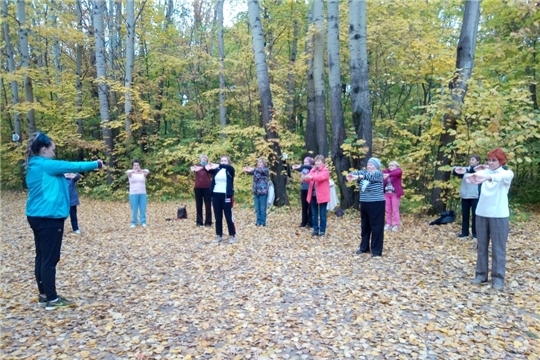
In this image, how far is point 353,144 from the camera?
9.41 metres

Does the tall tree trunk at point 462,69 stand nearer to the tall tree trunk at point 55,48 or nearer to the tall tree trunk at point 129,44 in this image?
the tall tree trunk at point 129,44

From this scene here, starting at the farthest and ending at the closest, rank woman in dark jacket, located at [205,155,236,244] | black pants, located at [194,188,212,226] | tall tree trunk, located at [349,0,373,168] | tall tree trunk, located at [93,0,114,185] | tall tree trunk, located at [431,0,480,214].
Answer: tall tree trunk, located at [93,0,114,185]
tall tree trunk, located at [349,0,373,168]
black pants, located at [194,188,212,226]
tall tree trunk, located at [431,0,480,214]
woman in dark jacket, located at [205,155,236,244]

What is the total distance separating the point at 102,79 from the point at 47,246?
38.9 feet

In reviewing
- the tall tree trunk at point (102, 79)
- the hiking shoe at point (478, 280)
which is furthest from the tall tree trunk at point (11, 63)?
the hiking shoe at point (478, 280)

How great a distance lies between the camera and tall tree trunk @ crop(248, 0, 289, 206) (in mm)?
10477

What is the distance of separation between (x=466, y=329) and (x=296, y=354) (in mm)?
1811

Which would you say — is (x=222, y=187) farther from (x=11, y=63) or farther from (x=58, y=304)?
(x=11, y=63)

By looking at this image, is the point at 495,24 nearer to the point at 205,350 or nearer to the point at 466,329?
the point at 466,329

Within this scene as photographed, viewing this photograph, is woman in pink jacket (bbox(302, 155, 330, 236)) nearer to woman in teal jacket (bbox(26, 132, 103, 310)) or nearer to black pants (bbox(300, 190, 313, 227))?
black pants (bbox(300, 190, 313, 227))

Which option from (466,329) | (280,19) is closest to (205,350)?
(466,329)

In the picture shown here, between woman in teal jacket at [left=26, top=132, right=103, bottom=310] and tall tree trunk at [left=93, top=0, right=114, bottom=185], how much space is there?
36.8 feet

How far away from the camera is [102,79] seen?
14234 millimetres

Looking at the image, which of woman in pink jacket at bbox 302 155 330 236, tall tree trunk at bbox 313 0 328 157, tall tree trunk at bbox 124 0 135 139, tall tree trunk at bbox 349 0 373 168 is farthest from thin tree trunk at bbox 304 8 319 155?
tall tree trunk at bbox 124 0 135 139

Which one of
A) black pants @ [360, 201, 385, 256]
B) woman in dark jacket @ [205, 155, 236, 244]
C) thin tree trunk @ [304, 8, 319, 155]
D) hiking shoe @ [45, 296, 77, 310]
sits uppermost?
thin tree trunk @ [304, 8, 319, 155]
